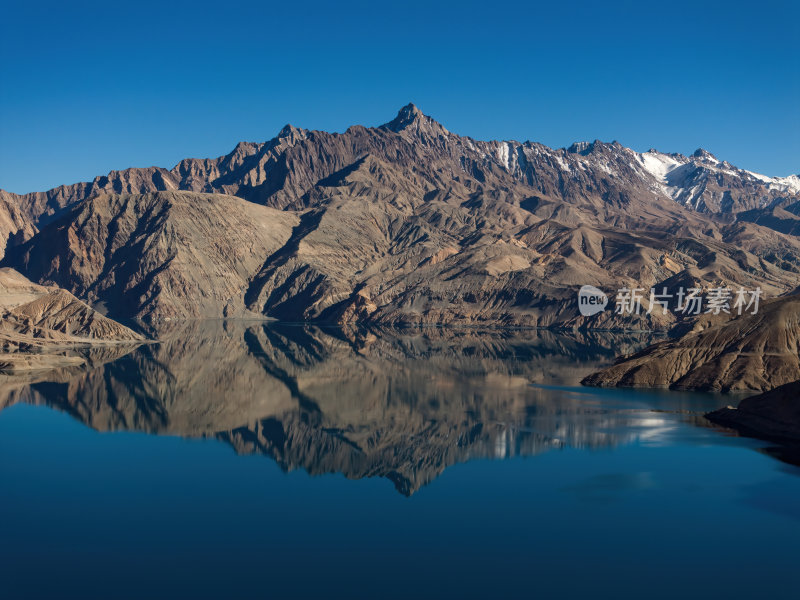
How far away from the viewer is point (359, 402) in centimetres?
8650

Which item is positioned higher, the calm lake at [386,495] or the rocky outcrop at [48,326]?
the rocky outcrop at [48,326]

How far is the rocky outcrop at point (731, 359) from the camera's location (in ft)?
283

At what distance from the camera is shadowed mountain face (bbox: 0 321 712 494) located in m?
63.0

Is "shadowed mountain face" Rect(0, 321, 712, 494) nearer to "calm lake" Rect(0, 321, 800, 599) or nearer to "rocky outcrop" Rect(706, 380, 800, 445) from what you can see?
"calm lake" Rect(0, 321, 800, 599)

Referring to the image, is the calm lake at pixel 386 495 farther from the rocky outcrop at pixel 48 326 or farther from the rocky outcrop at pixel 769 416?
the rocky outcrop at pixel 48 326

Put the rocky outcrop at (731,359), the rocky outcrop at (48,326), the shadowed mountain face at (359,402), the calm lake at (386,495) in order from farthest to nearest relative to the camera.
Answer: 1. the rocky outcrop at (48,326)
2. the rocky outcrop at (731,359)
3. the shadowed mountain face at (359,402)
4. the calm lake at (386,495)

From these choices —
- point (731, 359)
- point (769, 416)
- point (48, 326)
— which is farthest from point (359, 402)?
point (48, 326)

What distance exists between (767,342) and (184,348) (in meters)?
105

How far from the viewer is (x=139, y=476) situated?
54281 millimetres

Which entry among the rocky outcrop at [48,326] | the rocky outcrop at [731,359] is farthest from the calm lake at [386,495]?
the rocky outcrop at [48,326]

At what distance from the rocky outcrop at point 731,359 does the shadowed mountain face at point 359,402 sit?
31.2 feet

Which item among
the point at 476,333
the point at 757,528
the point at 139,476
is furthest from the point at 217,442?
the point at 476,333

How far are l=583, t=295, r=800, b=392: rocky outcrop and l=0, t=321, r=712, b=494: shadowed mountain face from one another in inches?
374

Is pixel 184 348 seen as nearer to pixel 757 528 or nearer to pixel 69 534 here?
pixel 69 534
